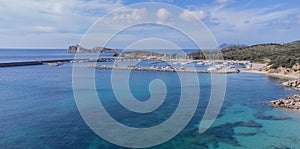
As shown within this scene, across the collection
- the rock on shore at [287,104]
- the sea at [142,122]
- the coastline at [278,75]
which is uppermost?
the coastline at [278,75]

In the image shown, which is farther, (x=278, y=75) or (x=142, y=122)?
(x=278, y=75)

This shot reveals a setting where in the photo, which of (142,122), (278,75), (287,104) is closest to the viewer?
(142,122)

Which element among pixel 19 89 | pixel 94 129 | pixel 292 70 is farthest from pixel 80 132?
pixel 292 70

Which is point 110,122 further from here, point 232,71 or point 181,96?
point 232,71

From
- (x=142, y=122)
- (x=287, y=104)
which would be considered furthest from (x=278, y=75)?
(x=142, y=122)

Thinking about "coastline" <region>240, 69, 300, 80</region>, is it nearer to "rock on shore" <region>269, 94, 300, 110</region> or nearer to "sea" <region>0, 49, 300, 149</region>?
"sea" <region>0, 49, 300, 149</region>

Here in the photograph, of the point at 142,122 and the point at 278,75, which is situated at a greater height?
the point at 278,75

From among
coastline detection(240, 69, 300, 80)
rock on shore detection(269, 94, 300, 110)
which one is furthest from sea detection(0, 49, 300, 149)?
coastline detection(240, 69, 300, 80)

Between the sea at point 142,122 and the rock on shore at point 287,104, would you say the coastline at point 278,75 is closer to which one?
the sea at point 142,122

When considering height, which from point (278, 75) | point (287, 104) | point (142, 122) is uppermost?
point (278, 75)

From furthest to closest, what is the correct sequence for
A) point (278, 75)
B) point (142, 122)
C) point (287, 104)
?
point (278, 75), point (287, 104), point (142, 122)

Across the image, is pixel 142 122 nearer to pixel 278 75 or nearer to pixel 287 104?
pixel 287 104

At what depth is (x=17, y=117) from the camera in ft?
70.9

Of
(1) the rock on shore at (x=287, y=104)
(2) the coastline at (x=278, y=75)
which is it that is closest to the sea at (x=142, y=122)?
(1) the rock on shore at (x=287, y=104)
